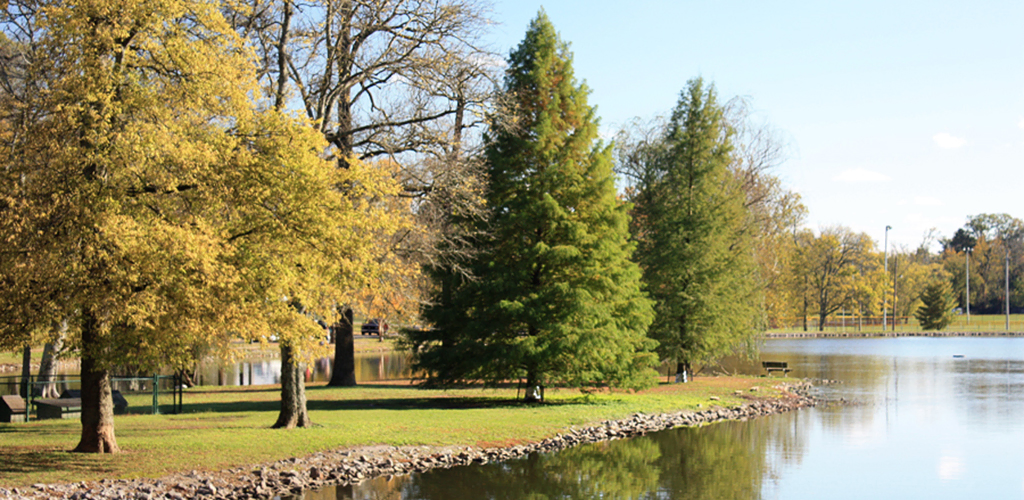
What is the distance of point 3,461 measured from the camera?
13.7 meters

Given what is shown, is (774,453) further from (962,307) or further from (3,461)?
(962,307)

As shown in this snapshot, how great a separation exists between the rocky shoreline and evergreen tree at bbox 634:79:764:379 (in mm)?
10362

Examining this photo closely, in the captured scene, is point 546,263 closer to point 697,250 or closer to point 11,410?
point 697,250

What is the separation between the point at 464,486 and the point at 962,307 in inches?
5236

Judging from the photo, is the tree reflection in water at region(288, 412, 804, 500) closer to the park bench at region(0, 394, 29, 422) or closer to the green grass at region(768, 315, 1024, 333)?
the park bench at region(0, 394, 29, 422)

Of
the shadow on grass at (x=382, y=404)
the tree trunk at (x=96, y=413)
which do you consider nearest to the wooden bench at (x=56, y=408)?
the shadow on grass at (x=382, y=404)

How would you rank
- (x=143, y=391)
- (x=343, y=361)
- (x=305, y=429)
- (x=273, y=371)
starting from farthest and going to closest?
(x=273, y=371) < (x=343, y=361) < (x=143, y=391) < (x=305, y=429)

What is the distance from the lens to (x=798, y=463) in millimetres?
18406

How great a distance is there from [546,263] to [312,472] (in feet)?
38.2

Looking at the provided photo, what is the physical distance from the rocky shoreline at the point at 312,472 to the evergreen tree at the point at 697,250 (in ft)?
34.0

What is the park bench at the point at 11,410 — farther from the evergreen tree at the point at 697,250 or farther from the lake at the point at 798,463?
the evergreen tree at the point at 697,250

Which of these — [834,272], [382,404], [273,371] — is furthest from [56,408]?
[834,272]

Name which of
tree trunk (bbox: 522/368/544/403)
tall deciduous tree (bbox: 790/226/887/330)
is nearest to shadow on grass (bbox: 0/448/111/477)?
tree trunk (bbox: 522/368/544/403)

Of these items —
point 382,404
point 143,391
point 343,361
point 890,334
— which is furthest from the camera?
point 890,334
